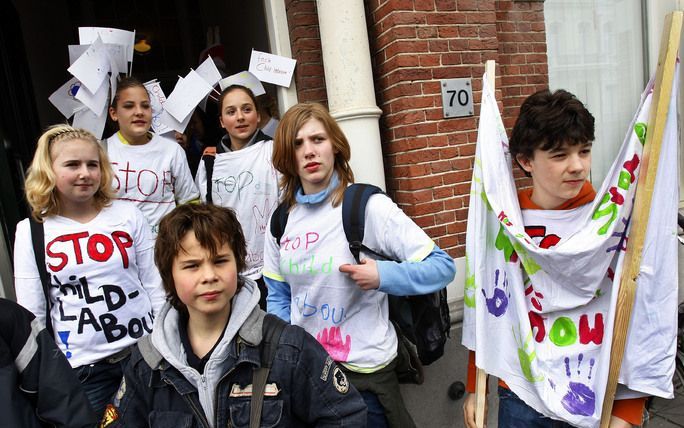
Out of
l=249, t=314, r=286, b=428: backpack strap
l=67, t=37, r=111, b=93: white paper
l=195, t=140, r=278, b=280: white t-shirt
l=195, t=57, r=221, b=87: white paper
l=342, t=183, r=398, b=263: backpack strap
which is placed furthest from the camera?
l=195, t=57, r=221, b=87: white paper

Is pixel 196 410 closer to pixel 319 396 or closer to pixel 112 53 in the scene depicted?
pixel 319 396

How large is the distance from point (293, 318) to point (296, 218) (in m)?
0.44

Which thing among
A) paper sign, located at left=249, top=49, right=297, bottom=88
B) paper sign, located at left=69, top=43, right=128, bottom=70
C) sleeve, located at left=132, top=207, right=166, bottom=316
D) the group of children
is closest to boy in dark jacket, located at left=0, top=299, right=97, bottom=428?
the group of children

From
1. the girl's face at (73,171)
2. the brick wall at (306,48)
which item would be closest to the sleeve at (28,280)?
the girl's face at (73,171)

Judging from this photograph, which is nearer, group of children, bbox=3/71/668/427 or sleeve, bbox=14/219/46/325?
group of children, bbox=3/71/668/427

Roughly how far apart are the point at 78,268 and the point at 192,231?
0.89 meters

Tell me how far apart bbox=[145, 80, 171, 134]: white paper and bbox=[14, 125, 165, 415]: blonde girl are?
112 cm

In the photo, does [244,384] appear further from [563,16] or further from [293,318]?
[563,16]

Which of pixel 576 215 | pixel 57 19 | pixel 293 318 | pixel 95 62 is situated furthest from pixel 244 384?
pixel 57 19

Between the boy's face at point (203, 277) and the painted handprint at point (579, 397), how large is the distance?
1.20m

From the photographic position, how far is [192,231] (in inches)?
56.1

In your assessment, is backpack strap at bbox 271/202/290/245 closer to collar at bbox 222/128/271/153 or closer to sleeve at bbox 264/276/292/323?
sleeve at bbox 264/276/292/323

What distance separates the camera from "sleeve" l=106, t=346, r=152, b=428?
4.65 ft

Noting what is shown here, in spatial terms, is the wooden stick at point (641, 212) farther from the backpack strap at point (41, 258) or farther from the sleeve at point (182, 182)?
the sleeve at point (182, 182)
